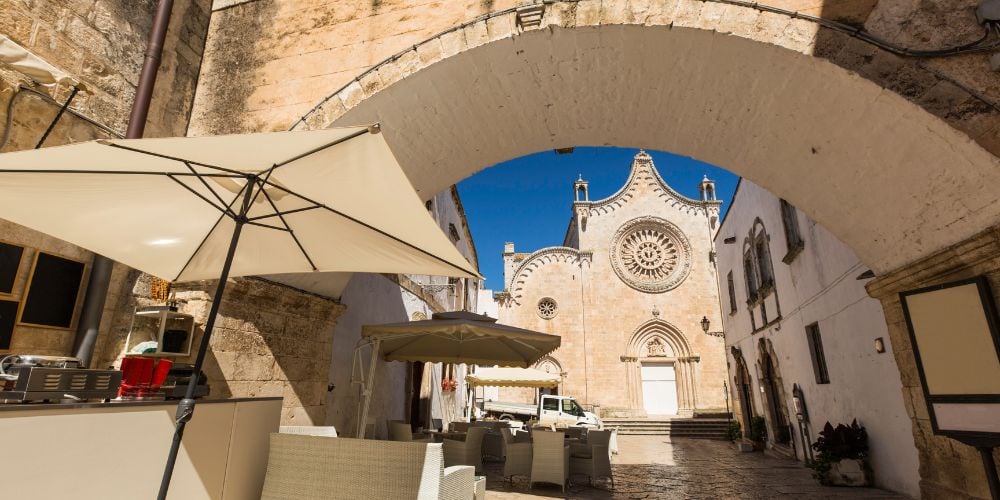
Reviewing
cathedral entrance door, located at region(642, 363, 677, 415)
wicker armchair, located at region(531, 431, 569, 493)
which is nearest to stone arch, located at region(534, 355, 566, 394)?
cathedral entrance door, located at region(642, 363, 677, 415)

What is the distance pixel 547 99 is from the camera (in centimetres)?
486

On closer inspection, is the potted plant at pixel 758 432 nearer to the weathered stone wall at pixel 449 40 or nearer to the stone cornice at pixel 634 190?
the weathered stone wall at pixel 449 40

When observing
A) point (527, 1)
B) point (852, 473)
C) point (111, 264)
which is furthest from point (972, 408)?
point (111, 264)

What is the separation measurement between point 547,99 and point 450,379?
9.81m

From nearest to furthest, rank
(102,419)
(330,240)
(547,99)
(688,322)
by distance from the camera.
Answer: (102,419) < (330,240) < (547,99) < (688,322)

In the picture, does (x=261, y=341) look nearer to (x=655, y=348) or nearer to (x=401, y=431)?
(x=401, y=431)

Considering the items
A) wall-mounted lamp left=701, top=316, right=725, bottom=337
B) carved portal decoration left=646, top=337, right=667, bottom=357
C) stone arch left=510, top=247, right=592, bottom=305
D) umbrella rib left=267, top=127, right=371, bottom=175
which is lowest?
umbrella rib left=267, top=127, right=371, bottom=175

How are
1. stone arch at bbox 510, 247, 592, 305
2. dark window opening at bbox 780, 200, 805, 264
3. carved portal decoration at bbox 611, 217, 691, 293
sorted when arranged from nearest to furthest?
dark window opening at bbox 780, 200, 805, 264, carved portal decoration at bbox 611, 217, 691, 293, stone arch at bbox 510, 247, 592, 305

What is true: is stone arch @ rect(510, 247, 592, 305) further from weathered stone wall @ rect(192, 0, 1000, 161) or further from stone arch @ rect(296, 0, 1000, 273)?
weathered stone wall @ rect(192, 0, 1000, 161)

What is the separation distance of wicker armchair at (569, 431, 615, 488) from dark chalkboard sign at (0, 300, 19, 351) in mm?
5745

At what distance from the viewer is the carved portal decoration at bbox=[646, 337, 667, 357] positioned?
21950 mm

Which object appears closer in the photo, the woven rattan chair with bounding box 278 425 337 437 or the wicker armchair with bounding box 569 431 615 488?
the woven rattan chair with bounding box 278 425 337 437

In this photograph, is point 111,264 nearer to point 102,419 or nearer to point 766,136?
point 102,419

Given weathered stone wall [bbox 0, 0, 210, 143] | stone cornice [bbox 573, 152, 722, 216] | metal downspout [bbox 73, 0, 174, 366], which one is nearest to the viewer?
weathered stone wall [bbox 0, 0, 210, 143]
